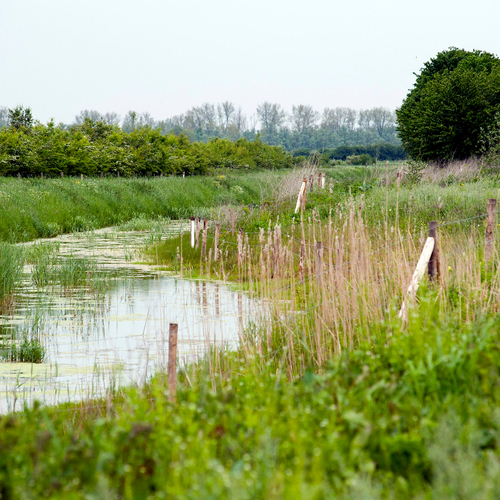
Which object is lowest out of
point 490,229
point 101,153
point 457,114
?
point 490,229

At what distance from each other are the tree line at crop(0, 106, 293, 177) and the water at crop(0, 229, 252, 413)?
46.4 feet

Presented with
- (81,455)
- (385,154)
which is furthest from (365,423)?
(385,154)

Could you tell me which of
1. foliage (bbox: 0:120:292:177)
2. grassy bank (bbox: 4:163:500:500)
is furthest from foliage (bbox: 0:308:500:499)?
foliage (bbox: 0:120:292:177)

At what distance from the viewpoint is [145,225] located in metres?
16.0

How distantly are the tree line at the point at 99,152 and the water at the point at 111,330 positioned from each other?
46.4 feet

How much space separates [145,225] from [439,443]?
574 inches

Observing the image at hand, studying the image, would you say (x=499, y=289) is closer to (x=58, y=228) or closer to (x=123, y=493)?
(x=123, y=493)

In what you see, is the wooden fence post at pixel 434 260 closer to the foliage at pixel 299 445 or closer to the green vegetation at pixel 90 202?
the foliage at pixel 299 445

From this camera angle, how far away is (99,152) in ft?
84.5

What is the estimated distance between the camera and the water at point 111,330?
14.6 ft

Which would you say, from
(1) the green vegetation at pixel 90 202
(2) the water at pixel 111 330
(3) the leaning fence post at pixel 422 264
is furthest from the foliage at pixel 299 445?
(1) the green vegetation at pixel 90 202

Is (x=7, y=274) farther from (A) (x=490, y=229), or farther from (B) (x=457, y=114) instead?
(B) (x=457, y=114)

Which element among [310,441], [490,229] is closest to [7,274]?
[490,229]

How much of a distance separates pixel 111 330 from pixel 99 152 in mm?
20790
